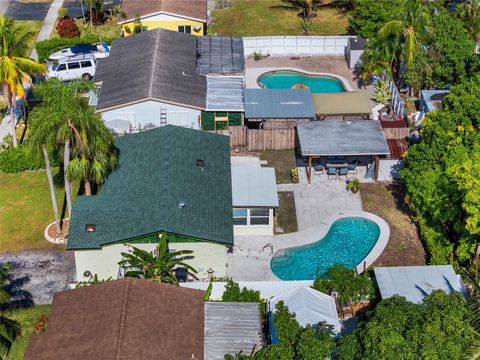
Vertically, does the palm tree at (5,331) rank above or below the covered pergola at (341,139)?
above

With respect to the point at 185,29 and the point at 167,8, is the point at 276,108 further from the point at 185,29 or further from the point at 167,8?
the point at 167,8

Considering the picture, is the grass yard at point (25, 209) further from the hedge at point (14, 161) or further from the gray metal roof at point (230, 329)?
the gray metal roof at point (230, 329)

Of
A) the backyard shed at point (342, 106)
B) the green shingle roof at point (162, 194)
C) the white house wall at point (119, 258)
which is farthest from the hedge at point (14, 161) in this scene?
the backyard shed at point (342, 106)

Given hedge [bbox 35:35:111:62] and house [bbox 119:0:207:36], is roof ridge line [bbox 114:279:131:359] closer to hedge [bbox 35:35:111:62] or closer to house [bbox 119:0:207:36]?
hedge [bbox 35:35:111:62]

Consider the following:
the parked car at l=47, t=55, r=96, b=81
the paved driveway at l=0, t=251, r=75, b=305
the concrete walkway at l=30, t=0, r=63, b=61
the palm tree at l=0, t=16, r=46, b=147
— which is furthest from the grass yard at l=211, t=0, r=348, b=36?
the paved driveway at l=0, t=251, r=75, b=305

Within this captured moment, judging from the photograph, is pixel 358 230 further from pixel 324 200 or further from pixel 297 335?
pixel 297 335
